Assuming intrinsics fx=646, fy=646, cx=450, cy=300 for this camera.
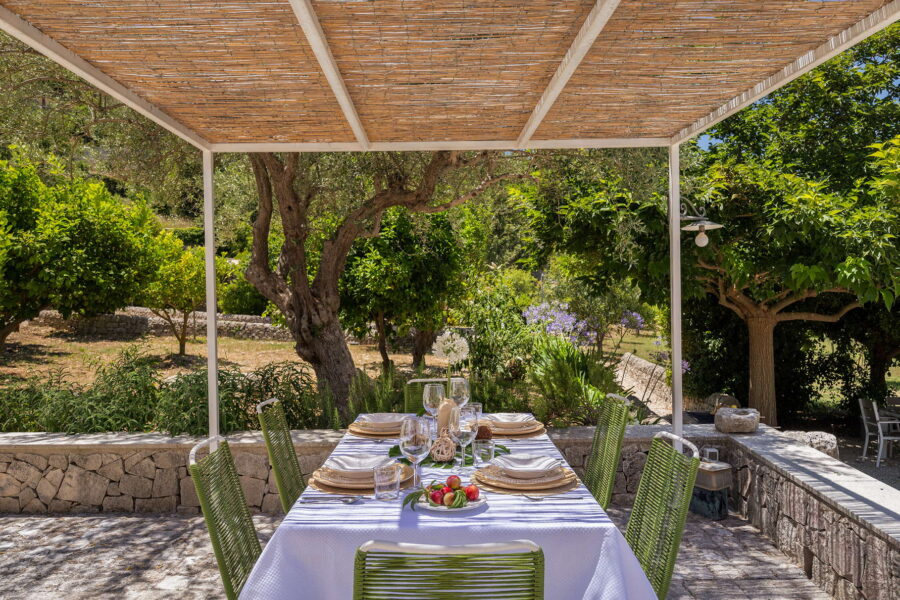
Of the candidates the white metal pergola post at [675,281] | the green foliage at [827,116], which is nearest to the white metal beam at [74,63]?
the white metal pergola post at [675,281]

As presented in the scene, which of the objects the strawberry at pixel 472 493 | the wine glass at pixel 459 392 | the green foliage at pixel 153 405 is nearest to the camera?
the strawberry at pixel 472 493

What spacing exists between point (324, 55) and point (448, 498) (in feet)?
5.72

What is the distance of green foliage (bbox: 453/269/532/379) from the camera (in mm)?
7328

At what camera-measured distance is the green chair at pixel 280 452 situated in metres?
3.01

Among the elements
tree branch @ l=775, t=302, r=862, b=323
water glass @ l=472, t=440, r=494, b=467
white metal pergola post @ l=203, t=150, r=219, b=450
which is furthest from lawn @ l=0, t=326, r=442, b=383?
water glass @ l=472, t=440, r=494, b=467

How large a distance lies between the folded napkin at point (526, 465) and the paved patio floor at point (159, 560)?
1.27m

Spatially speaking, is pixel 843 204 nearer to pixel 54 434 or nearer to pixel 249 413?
pixel 249 413

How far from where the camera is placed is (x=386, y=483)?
2322mm

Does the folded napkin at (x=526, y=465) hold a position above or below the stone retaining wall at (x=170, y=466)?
above

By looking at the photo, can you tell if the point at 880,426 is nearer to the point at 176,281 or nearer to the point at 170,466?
the point at 170,466

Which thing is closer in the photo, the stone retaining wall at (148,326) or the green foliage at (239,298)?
the stone retaining wall at (148,326)

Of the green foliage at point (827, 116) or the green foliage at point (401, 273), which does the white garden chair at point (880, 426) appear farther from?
the green foliage at point (401, 273)

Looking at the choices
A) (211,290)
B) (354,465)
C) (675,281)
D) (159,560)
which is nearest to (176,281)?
(211,290)

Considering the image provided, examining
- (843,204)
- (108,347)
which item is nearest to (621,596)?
(843,204)
